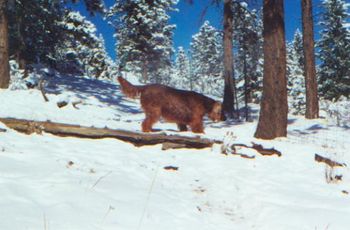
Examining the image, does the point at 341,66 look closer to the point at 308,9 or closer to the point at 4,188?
the point at 308,9

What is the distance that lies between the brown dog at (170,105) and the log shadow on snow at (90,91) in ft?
26.8

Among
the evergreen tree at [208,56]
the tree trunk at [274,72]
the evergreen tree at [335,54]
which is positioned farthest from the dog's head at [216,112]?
the evergreen tree at [208,56]

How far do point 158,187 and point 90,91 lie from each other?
16.9 metres

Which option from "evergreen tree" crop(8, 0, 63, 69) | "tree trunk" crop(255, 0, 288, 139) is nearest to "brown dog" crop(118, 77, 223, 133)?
"tree trunk" crop(255, 0, 288, 139)

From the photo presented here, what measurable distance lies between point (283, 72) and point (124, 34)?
39884mm

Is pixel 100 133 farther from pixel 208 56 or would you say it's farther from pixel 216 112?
pixel 208 56

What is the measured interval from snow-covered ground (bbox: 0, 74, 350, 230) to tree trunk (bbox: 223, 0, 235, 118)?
1066 centimetres

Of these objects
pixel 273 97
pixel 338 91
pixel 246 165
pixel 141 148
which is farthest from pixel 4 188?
pixel 338 91

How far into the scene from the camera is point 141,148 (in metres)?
7.66

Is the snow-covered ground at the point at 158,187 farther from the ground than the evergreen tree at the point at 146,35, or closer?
closer

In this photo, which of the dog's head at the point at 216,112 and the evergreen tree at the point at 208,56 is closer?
the dog's head at the point at 216,112

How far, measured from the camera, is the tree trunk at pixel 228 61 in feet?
63.5

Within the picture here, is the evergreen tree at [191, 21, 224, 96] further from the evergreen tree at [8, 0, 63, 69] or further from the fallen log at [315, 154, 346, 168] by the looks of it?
the fallen log at [315, 154, 346, 168]

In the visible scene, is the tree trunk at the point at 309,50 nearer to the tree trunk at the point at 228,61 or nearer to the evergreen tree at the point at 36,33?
the tree trunk at the point at 228,61
